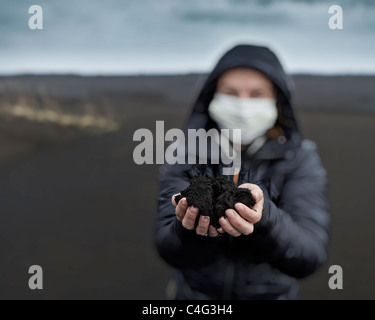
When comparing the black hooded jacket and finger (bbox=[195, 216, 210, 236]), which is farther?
the black hooded jacket

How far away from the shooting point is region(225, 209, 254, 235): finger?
90 cm

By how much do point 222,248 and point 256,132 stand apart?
1.27 feet

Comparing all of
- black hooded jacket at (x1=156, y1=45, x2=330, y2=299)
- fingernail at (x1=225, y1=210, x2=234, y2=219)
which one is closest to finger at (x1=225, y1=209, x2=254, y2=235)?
fingernail at (x1=225, y1=210, x2=234, y2=219)

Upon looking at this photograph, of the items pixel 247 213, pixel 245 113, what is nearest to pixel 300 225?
pixel 247 213

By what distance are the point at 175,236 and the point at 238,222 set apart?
217mm

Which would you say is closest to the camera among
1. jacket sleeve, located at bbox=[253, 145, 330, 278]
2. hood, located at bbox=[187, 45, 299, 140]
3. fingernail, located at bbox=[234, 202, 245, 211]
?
fingernail, located at bbox=[234, 202, 245, 211]

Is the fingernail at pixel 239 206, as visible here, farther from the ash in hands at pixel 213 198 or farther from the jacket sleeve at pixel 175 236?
the jacket sleeve at pixel 175 236

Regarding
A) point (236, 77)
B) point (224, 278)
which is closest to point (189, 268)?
point (224, 278)

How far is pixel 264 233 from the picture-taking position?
39.5 inches

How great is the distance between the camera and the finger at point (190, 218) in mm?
906

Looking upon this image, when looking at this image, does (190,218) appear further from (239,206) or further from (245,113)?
(245,113)

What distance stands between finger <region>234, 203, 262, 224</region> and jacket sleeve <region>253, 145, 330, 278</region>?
81mm

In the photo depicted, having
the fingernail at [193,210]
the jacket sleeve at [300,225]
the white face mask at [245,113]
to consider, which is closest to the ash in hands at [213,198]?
the fingernail at [193,210]

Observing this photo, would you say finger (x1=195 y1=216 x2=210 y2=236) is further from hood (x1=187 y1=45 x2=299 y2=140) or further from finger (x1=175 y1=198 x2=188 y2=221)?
hood (x1=187 y1=45 x2=299 y2=140)
